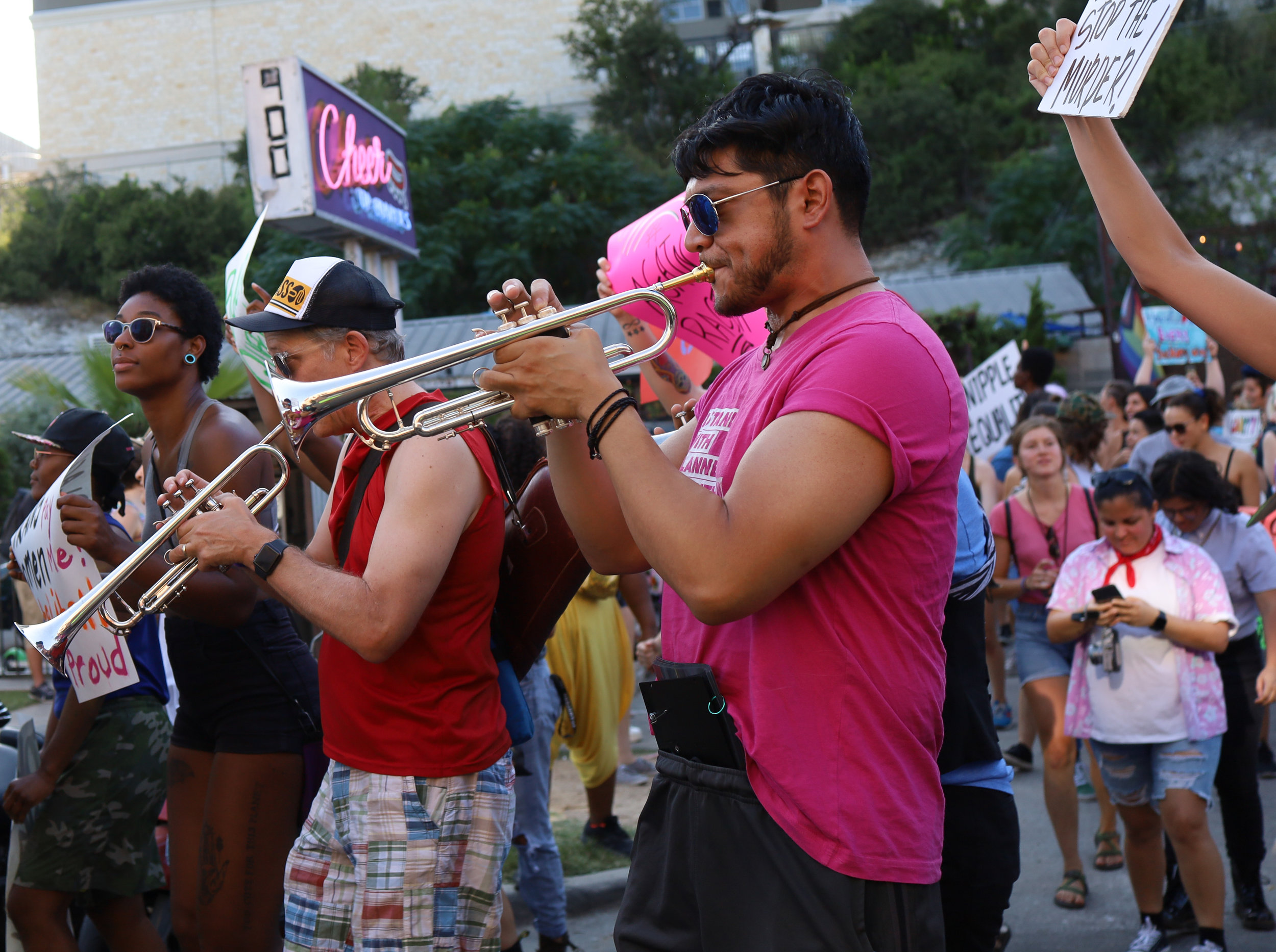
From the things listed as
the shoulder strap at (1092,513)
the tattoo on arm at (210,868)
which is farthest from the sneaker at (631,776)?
the tattoo on arm at (210,868)

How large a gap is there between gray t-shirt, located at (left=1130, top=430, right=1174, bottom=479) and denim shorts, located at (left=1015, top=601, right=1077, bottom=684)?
2.69m

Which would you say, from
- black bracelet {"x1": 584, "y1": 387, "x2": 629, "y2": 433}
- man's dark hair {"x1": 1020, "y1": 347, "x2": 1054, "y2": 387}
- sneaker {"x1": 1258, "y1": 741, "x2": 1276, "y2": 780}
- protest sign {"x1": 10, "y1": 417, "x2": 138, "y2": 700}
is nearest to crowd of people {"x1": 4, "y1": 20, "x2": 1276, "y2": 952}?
black bracelet {"x1": 584, "y1": 387, "x2": 629, "y2": 433}

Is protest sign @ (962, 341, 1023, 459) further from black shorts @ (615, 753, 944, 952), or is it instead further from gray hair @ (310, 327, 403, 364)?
black shorts @ (615, 753, 944, 952)

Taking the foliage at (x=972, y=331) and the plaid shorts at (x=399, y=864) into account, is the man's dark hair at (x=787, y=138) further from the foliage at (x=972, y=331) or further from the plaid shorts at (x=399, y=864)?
the foliage at (x=972, y=331)

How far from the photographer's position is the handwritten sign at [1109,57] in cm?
174

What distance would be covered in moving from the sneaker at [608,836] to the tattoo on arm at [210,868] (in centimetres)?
286

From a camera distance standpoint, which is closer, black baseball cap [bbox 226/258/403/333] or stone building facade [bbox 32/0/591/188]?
black baseball cap [bbox 226/258/403/333]

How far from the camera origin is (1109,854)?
5.24 meters

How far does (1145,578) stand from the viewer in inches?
173

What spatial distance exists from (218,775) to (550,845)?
5.44 ft

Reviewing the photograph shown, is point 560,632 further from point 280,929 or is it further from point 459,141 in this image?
point 459,141

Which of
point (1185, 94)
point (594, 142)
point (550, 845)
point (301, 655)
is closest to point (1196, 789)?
point (550, 845)

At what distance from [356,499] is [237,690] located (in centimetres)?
77

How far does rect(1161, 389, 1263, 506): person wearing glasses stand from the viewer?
22.0 ft
